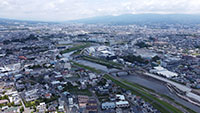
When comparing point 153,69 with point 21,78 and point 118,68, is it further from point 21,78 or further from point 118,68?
point 21,78

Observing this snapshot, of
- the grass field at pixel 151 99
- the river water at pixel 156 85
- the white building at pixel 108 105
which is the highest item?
the white building at pixel 108 105

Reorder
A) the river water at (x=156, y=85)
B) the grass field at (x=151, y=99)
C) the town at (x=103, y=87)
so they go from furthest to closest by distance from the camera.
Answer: the river water at (x=156, y=85), the town at (x=103, y=87), the grass field at (x=151, y=99)

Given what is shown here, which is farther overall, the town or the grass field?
the town

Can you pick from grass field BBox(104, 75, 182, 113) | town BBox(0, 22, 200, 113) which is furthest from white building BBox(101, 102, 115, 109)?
grass field BBox(104, 75, 182, 113)

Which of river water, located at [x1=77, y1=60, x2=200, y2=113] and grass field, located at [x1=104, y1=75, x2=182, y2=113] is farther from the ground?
grass field, located at [x1=104, y1=75, x2=182, y2=113]

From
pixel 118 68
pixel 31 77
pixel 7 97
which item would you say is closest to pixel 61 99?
pixel 7 97

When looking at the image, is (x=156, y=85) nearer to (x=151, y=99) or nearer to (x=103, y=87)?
(x=151, y=99)

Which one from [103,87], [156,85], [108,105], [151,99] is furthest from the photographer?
[156,85]

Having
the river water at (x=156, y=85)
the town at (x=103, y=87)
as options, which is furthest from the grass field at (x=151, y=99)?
the river water at (x=156, y=85)

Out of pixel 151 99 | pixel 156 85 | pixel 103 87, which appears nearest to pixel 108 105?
pixel 103 87

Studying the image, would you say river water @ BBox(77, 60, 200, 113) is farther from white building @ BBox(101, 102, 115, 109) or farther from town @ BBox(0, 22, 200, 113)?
white building @ BBox(101, 102, 115, 109)

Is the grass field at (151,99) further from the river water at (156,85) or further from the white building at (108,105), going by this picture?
the white building at (108,105)
